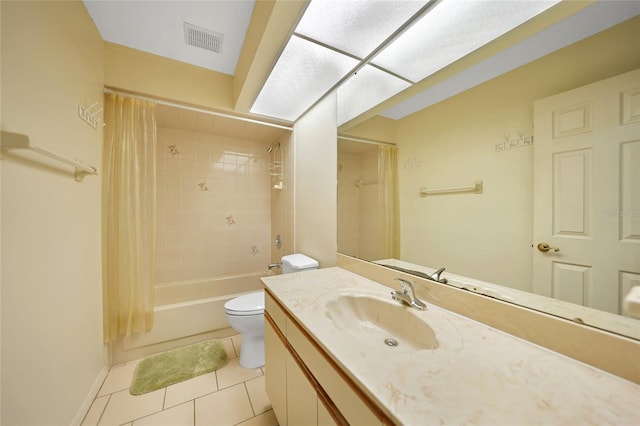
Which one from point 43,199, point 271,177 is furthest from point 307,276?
point 271,177

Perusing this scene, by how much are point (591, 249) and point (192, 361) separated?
7.74 ft

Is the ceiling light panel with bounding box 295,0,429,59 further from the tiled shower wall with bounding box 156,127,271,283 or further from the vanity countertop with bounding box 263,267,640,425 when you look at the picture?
the tiled shower wall with bounding box 156,127,271,283

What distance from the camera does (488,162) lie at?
77 centimetres

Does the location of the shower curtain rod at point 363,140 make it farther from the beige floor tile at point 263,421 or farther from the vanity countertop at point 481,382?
the beige floor tile at point 263,421

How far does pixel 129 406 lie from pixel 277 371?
1098 millimetres

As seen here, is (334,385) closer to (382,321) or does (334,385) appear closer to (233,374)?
(382,321)

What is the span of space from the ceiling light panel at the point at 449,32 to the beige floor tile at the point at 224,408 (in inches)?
83.0

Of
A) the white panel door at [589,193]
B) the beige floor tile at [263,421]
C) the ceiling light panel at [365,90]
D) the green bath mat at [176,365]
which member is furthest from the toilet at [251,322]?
the white panel door at [589,193]

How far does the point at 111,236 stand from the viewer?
5.29ft

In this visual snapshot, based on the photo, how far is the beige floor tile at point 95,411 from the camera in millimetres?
1218

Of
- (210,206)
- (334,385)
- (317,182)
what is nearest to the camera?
(334,385)

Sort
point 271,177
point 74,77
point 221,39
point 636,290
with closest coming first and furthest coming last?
1. point 636,290
2. point 74,77
3. point 221,39
4. point 271,177

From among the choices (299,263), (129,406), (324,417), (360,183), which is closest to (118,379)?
(129,406)

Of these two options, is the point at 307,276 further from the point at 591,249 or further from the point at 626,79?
the point at 626,79
